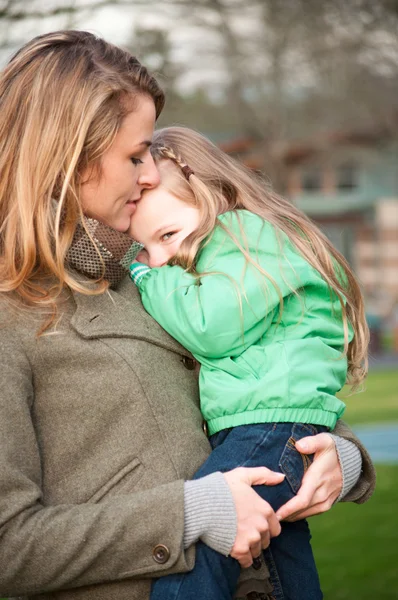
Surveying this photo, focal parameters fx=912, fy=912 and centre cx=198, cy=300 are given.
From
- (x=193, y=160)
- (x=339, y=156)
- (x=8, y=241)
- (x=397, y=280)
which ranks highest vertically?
(x=8, y=241)

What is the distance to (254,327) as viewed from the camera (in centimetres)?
254

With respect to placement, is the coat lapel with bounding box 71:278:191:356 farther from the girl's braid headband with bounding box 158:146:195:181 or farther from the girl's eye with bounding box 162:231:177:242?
the girl's braid headband with bounding box 158:146:195:181

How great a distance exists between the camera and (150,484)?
7.39 ft

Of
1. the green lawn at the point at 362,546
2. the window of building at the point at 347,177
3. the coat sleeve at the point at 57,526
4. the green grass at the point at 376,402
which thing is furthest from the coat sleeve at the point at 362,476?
the window of building at the point at 347,177

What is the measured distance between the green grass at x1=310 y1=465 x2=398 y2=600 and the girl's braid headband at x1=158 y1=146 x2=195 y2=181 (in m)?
3.81

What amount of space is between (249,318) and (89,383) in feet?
1.63

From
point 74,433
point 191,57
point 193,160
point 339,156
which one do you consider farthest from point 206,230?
point 339,156

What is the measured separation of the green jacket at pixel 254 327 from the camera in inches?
95.7

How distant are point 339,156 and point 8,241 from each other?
2605cm

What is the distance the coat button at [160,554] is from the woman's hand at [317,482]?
345 mm

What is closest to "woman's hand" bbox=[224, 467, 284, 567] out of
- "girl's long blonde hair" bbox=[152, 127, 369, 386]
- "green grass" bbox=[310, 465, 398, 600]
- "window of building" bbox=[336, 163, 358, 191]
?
"girl's long blonde hair" bbox=[152, 127, 369, 386]

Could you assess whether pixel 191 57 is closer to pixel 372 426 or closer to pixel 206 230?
pixel 372 426

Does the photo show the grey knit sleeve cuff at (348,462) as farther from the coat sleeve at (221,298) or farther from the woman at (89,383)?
the coat sleeve at (221,298)

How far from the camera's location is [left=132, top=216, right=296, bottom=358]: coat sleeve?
97.7 inches
